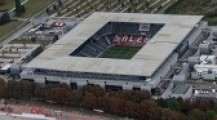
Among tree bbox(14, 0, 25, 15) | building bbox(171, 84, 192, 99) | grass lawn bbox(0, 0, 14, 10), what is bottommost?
building bbox(171, 84, 192, 99)

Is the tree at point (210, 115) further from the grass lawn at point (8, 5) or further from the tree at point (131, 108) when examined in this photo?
the grass lawn at point (8, 5)

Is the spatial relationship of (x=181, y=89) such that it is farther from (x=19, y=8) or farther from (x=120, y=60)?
(x=19, y=8)

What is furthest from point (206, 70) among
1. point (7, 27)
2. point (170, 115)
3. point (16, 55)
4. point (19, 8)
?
point (19, 8)

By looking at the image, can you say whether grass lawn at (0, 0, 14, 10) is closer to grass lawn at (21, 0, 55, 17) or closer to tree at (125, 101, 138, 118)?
grass lawn at (21, 0, 55, 17)

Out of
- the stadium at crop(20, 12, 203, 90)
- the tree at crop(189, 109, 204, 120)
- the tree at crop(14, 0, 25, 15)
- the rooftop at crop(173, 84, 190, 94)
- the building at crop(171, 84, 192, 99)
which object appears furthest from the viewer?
the tree at crop(14, 0, 25, 15)

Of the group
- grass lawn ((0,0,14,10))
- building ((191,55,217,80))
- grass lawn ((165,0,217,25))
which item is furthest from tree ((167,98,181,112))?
grass lawn ((0,0,14,10))

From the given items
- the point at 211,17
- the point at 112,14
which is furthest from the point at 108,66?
the point at 211,17

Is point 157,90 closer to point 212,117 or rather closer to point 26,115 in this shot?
point 212,117

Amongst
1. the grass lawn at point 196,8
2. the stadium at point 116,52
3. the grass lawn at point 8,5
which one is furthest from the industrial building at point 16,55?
the grass lawn at point 196,8
